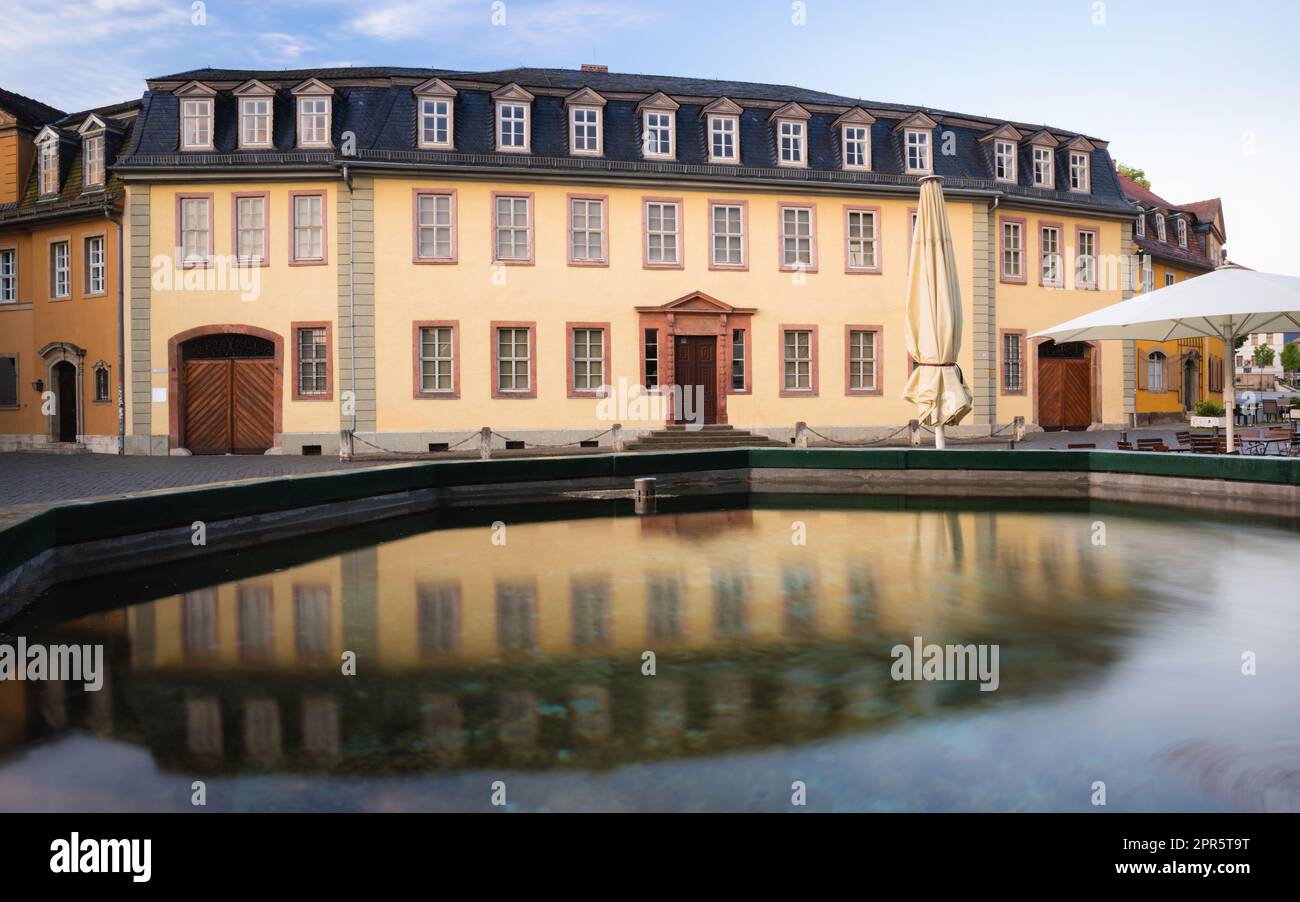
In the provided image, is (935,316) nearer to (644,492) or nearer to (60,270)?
(644,492)

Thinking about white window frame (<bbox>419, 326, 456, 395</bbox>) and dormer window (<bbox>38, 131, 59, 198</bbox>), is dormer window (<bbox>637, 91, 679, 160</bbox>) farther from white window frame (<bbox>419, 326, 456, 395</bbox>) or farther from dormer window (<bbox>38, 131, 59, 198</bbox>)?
dormer window (<bbox>38, 131, 59, 198</bbox>)

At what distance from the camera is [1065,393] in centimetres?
2880

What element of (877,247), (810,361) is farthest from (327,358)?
(877,247)

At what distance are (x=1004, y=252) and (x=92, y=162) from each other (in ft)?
83.6

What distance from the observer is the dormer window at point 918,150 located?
2648 centimetres

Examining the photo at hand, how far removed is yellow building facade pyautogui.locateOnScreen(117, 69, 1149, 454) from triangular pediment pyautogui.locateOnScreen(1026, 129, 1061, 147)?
1.16 meters

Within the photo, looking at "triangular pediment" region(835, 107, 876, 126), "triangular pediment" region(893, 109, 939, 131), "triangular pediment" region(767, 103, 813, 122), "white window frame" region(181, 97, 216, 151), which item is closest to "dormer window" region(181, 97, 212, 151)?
"white window frame" region(181, 97, 216, 151)

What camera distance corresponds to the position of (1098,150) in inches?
1164

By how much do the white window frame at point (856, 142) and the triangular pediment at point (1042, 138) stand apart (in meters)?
5.69

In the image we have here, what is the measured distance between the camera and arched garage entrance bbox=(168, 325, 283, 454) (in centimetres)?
2309

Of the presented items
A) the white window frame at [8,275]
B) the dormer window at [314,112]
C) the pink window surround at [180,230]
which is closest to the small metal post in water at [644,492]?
the dormer window at [314,112]
